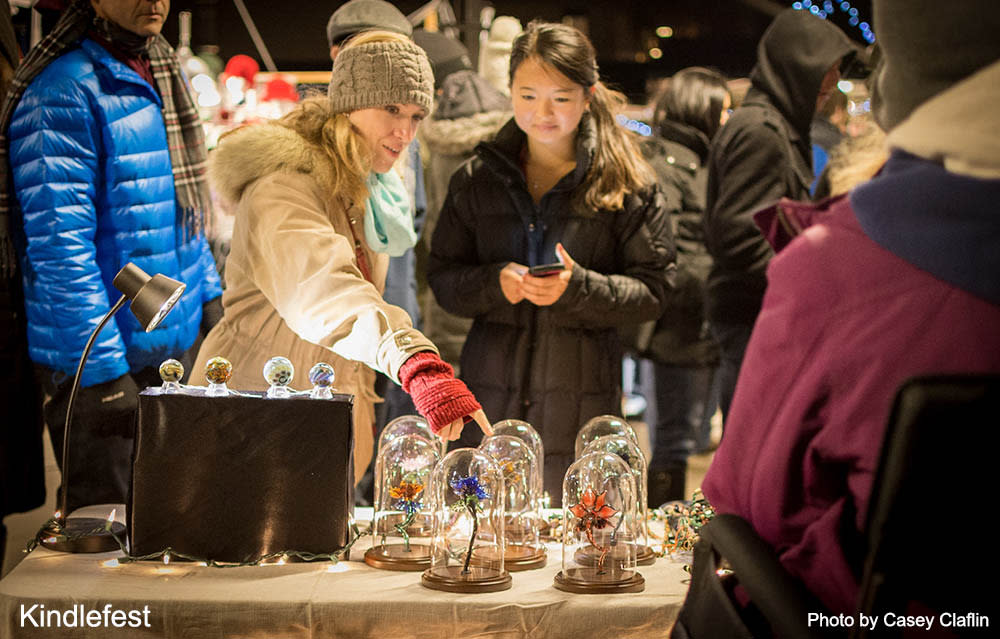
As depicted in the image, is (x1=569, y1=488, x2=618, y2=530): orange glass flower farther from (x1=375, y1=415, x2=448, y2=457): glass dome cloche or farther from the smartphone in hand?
the smartphone in hand

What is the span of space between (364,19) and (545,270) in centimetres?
116

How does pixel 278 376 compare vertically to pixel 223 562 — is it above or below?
above

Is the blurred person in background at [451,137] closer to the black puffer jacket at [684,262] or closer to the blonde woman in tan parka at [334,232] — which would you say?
the black puffer jacket at [684,262]

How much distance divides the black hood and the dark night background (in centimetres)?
415

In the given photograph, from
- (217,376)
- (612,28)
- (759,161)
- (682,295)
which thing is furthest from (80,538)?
(612,28)

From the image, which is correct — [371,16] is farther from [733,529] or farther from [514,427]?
[733,529]

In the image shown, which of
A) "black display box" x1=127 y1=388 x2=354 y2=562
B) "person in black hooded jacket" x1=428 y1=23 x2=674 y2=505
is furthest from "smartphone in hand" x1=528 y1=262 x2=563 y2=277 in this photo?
"black display box" x1=127 y1=388 x2=354 y2=562

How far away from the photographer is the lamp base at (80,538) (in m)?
2.21

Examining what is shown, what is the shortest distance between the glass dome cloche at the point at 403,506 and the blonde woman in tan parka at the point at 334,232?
197mm

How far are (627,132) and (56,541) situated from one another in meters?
2.03

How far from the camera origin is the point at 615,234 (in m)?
3.19

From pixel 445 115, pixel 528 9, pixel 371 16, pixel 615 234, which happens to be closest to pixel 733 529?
pixel 615 234

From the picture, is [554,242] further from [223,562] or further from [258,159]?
[223,562]

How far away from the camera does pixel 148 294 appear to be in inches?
84.7
